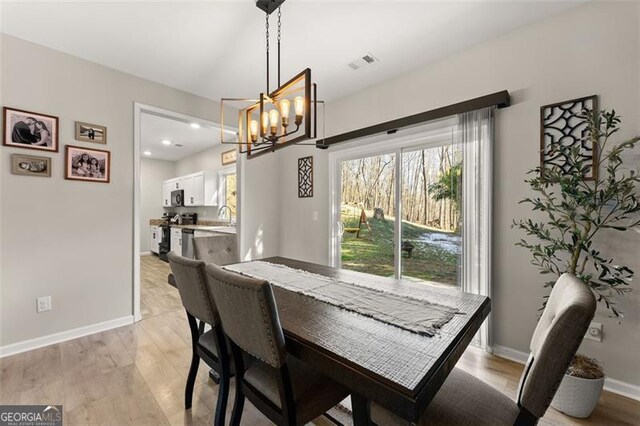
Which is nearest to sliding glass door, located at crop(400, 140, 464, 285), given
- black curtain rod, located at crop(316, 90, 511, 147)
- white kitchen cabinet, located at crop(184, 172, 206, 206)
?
black curtain rod, located at crop(316, 90, 511, 147)

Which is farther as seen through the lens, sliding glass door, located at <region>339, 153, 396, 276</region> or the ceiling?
the ceiling

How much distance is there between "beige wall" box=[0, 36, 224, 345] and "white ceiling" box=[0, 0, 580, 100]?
0.22 m

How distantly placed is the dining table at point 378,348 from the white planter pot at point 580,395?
84 cm

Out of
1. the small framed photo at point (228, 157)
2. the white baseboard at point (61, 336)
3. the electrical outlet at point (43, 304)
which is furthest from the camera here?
the small framed photo at point (228, 157)

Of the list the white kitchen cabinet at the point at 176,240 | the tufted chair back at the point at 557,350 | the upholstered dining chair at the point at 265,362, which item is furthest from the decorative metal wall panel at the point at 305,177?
the white kitchen cabinet at the point at 176,240

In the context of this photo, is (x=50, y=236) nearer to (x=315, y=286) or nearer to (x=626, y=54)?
(x=315, y=286)

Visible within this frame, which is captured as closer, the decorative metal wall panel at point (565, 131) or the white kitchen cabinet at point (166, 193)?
the decorative metal wall panel at point (565, 131)

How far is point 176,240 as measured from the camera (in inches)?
236

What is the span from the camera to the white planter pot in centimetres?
159

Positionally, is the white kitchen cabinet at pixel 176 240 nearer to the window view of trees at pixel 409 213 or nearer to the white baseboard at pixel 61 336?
the white baseboard at pixel 61 336

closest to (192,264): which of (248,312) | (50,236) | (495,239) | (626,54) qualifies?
(248,312)

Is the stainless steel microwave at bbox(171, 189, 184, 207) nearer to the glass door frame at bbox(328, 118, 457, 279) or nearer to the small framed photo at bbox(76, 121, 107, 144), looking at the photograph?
the small framed photo at bbox(76, 121, 107, 144)

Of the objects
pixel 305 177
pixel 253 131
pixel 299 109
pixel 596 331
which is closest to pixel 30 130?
pixel 253 131

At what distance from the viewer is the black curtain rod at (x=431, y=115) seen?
2205 millimetres
